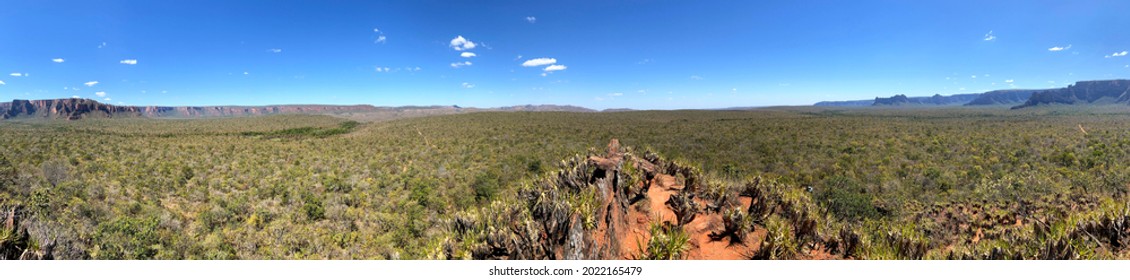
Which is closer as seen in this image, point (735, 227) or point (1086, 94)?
point (735, 227)

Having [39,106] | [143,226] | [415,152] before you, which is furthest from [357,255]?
[39,106]

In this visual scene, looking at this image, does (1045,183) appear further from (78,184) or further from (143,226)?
(78,184)

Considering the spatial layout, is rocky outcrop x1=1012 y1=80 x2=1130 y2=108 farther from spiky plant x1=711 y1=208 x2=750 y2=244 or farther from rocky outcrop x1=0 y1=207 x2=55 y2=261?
rocky outcrop x1=0 y1=207 x2=55 y2=261

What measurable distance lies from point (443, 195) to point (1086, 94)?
26451 centimetres

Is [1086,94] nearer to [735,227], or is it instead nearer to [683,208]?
[735,227]

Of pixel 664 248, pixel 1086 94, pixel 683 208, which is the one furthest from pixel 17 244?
pixel 1086 94

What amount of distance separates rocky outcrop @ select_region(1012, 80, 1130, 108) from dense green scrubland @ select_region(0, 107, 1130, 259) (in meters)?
198

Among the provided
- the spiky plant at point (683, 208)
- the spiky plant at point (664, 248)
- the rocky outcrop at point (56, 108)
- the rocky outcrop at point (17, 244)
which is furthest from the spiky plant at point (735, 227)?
the rocky outcrop at point (56, 108)

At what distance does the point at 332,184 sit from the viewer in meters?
15.6

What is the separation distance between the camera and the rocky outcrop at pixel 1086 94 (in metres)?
137

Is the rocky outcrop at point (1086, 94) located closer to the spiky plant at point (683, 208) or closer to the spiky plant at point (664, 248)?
the spiky plant at point (683, 208)

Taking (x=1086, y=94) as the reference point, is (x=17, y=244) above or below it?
below

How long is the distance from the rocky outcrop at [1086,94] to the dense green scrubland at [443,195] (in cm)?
19803

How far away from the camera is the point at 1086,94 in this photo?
152 meters
